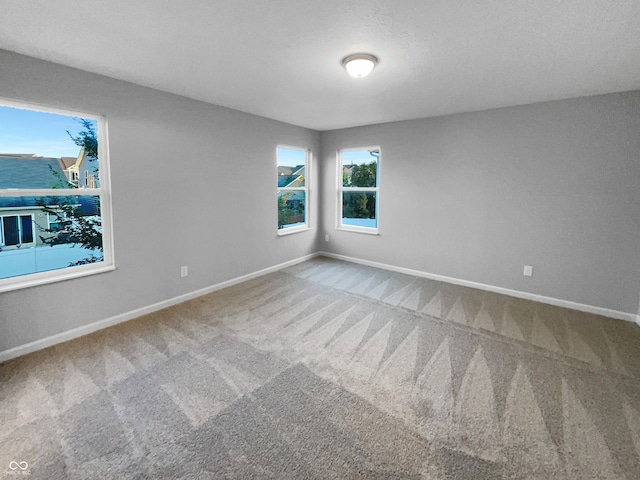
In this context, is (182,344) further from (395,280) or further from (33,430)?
(395,280)

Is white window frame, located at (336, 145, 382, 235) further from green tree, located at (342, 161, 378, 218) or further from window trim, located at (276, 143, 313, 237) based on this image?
window trim, located at (276, 143, 313, 237)

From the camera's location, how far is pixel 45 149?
266cm

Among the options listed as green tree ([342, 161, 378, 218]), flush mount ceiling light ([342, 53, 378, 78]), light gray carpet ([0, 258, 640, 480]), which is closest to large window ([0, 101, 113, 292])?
light gray carpet ([0, 258, 640, 480])

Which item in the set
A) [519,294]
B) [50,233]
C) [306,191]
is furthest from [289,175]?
[519,294]

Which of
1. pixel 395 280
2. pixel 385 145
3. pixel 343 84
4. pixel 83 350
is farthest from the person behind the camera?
pixel 385 145

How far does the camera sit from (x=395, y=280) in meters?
4.54

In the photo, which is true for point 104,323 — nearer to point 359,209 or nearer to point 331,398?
point 331,398

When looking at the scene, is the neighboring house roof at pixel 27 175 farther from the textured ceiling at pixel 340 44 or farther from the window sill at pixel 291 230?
the window sill at pixel 291 230

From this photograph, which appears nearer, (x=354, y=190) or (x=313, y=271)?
(x=313, y=271)

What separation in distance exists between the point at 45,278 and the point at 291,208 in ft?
11.2

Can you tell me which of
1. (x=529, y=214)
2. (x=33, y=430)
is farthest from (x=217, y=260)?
(x=529, y=214)

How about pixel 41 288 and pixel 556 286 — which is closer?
pixel 41 288

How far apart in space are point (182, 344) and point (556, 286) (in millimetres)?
4210

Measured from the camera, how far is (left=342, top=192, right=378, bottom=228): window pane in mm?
5327
